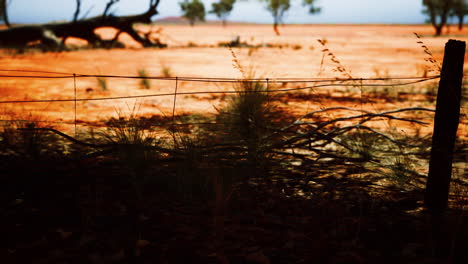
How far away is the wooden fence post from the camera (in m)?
2.85

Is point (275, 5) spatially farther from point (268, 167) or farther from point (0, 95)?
point (268, 167)

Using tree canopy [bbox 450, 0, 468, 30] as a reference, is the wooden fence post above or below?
below

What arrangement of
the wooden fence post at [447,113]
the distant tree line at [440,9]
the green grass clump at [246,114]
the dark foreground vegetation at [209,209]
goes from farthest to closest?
1. the distant tree line at [440,9]
2. the green grass clump at [246,114]
3. the wooden fence post at [447,113]
4. the dark foreground vegetation at [209,209]

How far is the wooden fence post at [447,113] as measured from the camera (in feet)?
9.34

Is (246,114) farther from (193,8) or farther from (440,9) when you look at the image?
(193,8)

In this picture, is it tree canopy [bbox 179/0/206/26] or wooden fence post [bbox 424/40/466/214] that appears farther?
tree canopy [bbox 179/0/206/26]

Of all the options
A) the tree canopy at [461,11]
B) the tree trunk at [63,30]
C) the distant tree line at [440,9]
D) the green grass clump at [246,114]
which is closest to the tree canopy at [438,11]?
the distant tree line at [440,9]

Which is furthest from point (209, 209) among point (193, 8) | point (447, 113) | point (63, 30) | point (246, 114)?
point (193, 8)

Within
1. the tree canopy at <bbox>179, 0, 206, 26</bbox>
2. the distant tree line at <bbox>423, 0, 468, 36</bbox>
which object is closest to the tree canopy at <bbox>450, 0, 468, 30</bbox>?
the distant tree line at <bbox>423, 0, 468, 36</bbox>

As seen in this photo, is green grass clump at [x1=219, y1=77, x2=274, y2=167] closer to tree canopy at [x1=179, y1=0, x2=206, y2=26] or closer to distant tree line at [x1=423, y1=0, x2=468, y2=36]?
distant tree line at [x1=423, y1=0, x2=468, y2=36]

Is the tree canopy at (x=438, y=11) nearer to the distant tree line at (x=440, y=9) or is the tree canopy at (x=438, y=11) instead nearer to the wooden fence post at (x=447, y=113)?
the distant tree line at (x=440, y=9)

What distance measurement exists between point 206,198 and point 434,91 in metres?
6.95

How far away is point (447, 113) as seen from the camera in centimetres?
286

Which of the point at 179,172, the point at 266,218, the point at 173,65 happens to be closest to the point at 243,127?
the point at 179,172
